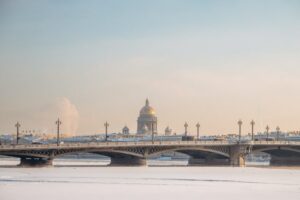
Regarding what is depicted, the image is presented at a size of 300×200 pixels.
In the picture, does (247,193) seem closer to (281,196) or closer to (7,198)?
(281,196)

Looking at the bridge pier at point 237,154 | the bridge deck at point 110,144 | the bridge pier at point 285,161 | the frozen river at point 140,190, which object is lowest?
the bridge pier at point 285,161

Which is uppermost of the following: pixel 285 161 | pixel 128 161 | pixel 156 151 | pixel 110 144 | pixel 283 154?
pixel 110 144

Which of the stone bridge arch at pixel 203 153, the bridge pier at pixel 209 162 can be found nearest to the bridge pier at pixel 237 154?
the stone bridge arch at pixel 203 153

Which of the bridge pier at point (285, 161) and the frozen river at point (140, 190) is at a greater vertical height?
the frozen river at point (140, 190)

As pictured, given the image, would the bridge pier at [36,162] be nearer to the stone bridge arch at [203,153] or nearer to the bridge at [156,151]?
the bridge at [156,151]

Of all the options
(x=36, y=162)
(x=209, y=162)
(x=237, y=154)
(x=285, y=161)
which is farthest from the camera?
(x=285, y=161)

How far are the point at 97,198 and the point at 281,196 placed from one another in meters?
11.8

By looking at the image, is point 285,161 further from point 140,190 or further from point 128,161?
point 140,190

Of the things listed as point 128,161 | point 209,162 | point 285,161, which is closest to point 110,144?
point 128,161

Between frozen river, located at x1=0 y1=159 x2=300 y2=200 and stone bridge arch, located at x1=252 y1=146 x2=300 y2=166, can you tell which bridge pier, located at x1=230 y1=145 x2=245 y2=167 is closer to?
stone bridge arch, located at x1=252 y1=146 x2=300 y2=166

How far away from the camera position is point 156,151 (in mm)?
96875

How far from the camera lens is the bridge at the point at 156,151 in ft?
279

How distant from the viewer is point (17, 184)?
51344mm

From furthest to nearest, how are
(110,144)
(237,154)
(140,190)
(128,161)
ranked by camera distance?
(237,154), (128,161), (110,144), (140,190)
